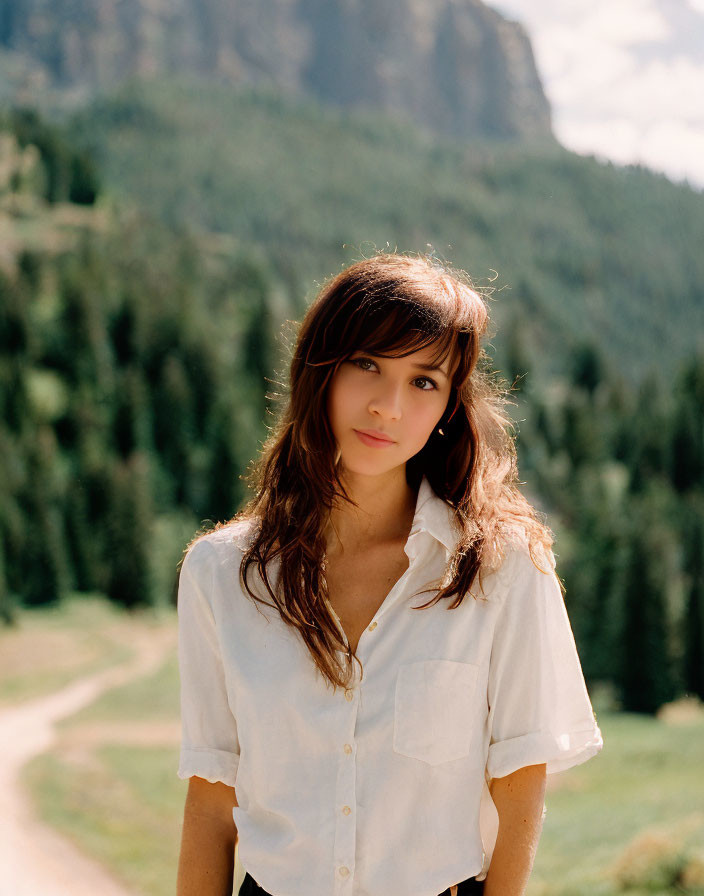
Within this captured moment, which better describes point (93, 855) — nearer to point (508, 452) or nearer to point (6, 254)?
point (508, 452)

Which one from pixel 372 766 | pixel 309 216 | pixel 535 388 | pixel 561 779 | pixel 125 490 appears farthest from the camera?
pixel 309 216

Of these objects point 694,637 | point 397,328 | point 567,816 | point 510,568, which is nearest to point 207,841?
point 510,568

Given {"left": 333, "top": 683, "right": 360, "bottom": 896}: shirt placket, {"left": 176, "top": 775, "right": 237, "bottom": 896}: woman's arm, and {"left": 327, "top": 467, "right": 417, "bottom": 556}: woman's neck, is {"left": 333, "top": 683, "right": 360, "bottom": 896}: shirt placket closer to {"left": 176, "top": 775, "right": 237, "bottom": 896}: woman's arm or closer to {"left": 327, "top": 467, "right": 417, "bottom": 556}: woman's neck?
{"left": 176, "top": 775, "right": 237, "bottom": 896}: woman's arm

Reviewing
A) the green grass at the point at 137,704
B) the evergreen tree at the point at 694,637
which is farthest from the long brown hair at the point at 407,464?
the evergreen tree at the point at 694,637

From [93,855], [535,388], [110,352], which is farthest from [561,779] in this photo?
[535,388]

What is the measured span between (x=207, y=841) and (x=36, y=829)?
17.3m

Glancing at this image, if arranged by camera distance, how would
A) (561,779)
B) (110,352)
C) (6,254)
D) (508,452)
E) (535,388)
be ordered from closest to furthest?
(508,452), (561,779), (110,352), (6,254), (535,388)

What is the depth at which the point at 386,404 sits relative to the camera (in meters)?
2.98

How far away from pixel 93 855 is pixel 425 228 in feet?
399

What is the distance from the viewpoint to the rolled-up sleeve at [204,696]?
10.3 ft

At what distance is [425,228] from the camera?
13238cm

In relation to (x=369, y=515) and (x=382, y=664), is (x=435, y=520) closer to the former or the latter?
(x=369, y=515)

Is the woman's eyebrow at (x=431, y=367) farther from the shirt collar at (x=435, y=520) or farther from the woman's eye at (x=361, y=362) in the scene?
the shirt collar at (x=435, y=520)

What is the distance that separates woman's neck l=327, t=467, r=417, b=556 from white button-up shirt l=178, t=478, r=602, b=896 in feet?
0.93
